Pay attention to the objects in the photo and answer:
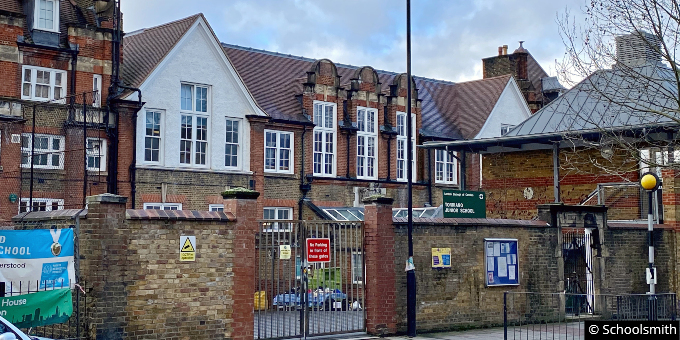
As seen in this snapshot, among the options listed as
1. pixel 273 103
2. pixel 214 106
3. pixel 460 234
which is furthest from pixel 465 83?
pixel 460 234

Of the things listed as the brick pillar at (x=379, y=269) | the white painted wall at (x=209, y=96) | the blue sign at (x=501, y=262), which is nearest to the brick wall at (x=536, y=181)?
the blue sign at (x=501, y=262)

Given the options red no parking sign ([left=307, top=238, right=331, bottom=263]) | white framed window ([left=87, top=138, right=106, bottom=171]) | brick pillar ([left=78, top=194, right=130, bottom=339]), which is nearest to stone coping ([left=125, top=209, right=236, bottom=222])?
brick pillar ([left=78, top=194, right=130, bottom=339])

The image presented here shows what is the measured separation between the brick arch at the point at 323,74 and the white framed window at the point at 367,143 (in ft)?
6.10

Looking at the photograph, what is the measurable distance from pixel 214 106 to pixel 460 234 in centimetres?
1449

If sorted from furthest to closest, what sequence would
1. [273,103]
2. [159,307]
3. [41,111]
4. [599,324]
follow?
[273,103] → [41,111] → [159,307] → [599,324]

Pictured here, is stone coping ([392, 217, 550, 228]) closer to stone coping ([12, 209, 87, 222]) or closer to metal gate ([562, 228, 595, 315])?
metal gate ([562, 228, 595, 315])

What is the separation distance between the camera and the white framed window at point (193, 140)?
30844 millimetres

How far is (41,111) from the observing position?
1089 inches

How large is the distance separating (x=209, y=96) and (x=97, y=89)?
4.39 meters

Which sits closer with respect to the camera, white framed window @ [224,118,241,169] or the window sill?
the window sill

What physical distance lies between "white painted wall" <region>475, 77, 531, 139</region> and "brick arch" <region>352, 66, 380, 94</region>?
6654mm

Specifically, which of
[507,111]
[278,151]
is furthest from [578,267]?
[507,111]

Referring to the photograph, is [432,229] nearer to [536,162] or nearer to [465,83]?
[536,162]

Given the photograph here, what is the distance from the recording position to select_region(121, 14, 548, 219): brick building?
99.3ft
